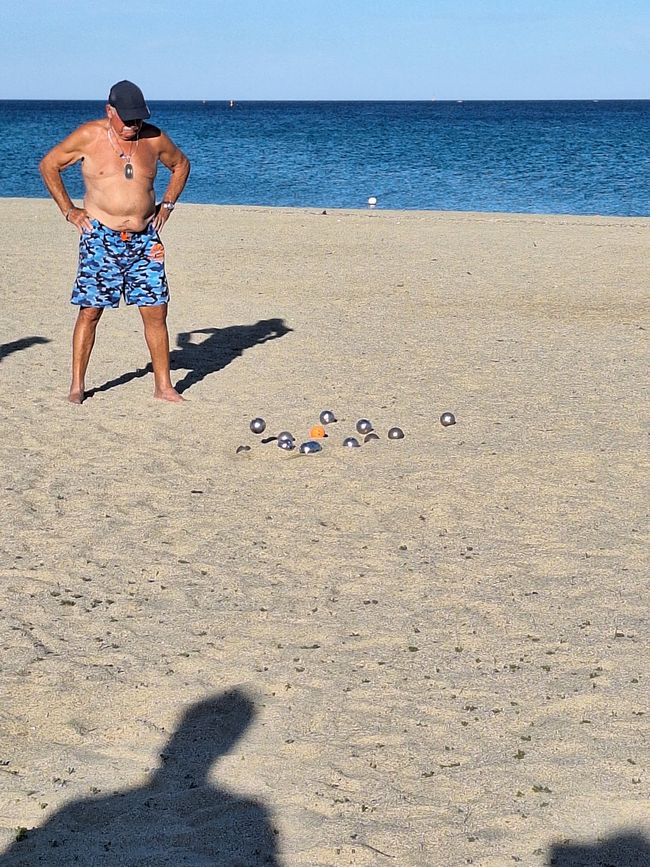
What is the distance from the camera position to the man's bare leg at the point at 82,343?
785 cm

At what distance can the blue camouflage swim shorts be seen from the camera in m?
7.53

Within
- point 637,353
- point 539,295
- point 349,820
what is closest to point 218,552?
point 349,820

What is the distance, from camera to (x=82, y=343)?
7895mm

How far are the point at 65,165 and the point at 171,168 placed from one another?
690 mm

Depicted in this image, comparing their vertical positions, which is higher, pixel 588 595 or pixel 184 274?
pixel 184 274

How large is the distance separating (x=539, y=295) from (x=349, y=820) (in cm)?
985

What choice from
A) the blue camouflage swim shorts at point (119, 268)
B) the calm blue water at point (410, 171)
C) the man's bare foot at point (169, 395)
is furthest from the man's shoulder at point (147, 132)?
the calm blue water at point (410, 171)

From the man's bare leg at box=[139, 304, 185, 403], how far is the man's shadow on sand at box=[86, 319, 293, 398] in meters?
0.34

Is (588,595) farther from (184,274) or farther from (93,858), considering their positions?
(184,274)

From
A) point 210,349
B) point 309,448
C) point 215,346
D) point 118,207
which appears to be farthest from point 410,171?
point 309,448

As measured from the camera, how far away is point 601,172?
120 feet

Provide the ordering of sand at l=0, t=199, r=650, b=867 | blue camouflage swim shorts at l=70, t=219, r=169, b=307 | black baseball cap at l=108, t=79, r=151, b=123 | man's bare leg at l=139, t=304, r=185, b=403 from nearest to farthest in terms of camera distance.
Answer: sand at l=0, t=199, r=650, b=867, black baseball cap at l=108, t=79, r=151, b=123, blue camouflage swim shorts at l=70, t=219, r=169, b=307, man's bare leg at l=139, t=304, r=185, b=403

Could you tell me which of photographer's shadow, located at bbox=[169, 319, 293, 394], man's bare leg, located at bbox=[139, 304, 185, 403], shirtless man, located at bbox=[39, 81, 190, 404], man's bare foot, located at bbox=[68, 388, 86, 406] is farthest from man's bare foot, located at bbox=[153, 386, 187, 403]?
man's bare foot, located at bbox=[68, 388, 86, 406]

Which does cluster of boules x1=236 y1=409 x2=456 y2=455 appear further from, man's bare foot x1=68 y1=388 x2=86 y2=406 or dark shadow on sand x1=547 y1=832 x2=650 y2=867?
dark shadow on sand x1=547 y1=832 x2=650 y2=867
